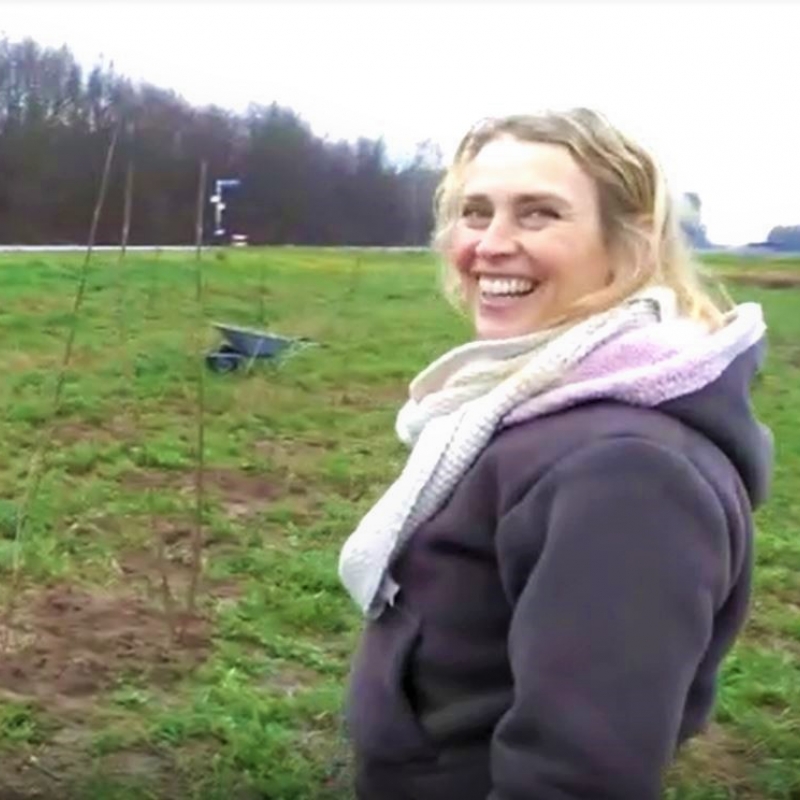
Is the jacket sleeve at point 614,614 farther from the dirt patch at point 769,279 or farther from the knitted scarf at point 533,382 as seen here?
the dirt patch at point 769,279

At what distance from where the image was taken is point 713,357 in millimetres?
1390

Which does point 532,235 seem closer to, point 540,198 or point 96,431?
point 540,198

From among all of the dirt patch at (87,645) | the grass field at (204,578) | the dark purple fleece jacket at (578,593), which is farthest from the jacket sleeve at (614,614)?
the dirt patch at (87,645)

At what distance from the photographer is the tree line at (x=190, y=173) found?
50.5 ft

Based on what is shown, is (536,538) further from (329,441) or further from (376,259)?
(376,259)

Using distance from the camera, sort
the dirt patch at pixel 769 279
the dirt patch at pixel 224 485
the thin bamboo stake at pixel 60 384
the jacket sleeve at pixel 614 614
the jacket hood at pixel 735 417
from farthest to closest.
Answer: the dirt patch at pixel 769 279 → the dirt patch at pixel 224 485 → the thin bamboo stake at pixel 60 384 → the jacket hood at pixel 735 417 → the jacket sleeve at pixel 614 614

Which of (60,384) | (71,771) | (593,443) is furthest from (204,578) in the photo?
(593,443)

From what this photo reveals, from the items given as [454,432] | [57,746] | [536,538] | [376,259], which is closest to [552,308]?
[454,432]

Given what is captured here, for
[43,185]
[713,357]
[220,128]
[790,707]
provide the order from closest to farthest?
[713,357]
[790,707]
[220,128]
[43,185]

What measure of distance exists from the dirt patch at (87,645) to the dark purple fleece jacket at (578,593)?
2645mm

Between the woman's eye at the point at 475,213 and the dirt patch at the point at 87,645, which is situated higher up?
the woman's eye at the point at 475,213

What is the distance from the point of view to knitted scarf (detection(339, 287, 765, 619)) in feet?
4.47

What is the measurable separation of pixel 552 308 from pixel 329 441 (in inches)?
272

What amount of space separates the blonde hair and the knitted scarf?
0.07ft
